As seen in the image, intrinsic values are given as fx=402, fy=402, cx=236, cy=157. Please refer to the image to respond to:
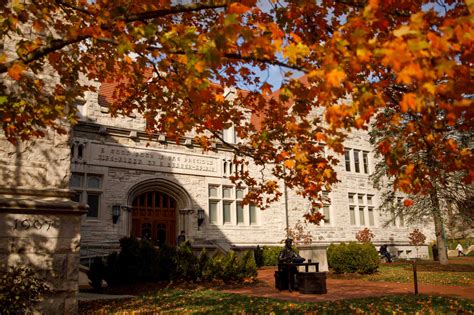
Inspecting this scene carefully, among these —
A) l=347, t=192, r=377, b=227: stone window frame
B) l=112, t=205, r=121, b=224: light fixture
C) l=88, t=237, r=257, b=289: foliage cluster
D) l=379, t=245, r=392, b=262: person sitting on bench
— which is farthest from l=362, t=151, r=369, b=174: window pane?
l=112, t=205, r=121, b=224: light fixture

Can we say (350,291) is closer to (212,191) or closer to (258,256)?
(258,256)

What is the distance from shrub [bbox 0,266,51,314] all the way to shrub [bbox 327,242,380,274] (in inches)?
461

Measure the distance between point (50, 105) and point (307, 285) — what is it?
7.33 meters

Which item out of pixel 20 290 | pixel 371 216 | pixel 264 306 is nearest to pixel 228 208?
pixel 371 216

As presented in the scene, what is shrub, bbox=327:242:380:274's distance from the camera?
14.9 meters

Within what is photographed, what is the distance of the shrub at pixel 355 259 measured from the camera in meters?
14.9

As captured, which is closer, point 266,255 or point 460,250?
point 266,255

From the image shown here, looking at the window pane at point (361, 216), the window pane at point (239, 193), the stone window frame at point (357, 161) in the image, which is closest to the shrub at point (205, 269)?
the window pane at point (239, 193)

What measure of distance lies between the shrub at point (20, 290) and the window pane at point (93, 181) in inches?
421

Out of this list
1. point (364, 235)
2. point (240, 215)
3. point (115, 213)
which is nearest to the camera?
point (115, 213)

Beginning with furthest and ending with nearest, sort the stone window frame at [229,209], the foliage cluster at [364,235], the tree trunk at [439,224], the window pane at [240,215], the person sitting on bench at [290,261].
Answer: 1. the foliage cluster at [364,235]
2. the window pane at [240,215]
3. the stone window frame at [229,209]
4. the tree trunk at [439,224]
5. the person sitting on bench at [290,261]

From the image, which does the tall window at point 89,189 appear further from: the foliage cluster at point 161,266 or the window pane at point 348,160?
the window pane at point 348,160

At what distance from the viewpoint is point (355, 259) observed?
1509cm

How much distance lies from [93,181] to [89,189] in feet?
1.39
